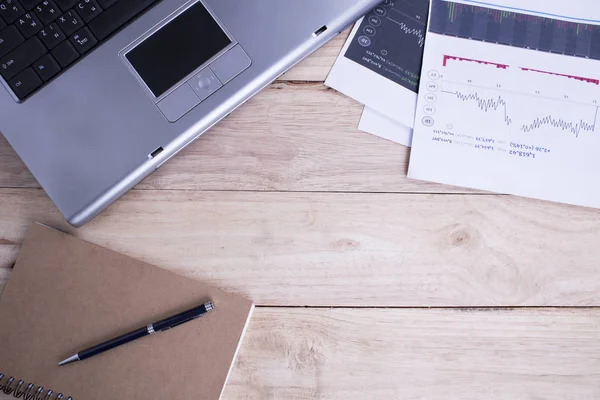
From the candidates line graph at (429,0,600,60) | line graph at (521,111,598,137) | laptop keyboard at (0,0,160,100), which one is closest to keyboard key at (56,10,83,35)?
laptop keyboard at (0,0,160,100)

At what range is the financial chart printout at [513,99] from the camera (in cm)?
61

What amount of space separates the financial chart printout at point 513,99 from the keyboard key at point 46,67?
371 millimetres

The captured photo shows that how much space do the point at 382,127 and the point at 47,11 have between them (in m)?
0.35

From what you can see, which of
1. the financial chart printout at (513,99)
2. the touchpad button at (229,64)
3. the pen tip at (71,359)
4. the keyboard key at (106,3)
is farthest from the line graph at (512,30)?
the pen tip at (71,359)

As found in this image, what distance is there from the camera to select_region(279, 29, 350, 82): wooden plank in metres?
0.62

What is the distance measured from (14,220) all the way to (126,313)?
16 cm

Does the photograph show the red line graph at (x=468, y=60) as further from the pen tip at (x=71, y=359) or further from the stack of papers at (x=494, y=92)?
the pen tip at (x=71, y=359)

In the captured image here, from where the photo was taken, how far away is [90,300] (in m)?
0.58

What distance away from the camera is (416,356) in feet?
1.92

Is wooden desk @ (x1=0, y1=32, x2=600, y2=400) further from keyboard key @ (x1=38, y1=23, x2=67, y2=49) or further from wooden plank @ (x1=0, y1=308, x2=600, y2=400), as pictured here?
keyboard key @ (x1=38, y1=23, x2=67, y2=49)

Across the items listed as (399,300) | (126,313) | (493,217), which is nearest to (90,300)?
(126,313)

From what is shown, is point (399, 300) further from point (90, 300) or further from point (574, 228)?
point (90, 300)

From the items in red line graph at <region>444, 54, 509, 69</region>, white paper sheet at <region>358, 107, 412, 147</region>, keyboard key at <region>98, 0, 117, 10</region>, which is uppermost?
keyboard key at <region>98, 0, 117, 10</region>

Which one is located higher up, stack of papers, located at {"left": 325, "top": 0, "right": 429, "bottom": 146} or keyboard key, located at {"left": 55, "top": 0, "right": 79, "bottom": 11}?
keyboard key, located at {"left": 55, "top": 0, "right": 79, "bottom": 11}
